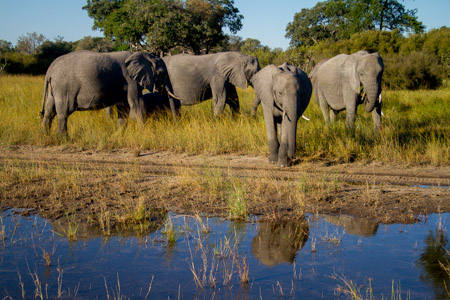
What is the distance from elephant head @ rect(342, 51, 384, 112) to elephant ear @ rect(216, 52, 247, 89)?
300 centimetres

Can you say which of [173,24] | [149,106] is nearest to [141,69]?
[149,106]

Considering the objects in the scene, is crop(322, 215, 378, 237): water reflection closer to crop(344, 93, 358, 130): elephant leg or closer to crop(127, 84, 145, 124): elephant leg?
crop(344, 93, 358, 130): elephant leg

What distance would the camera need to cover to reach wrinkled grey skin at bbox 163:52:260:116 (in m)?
11.7

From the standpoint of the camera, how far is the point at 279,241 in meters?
4.53

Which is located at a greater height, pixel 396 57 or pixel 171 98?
pixel 396 57

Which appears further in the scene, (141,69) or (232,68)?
(232,68)

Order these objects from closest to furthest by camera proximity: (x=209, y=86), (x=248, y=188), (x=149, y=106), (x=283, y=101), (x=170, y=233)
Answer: (x=170, y=233), (x=248, y=188), (x=283, y=101), (x=149, y=106), (x=209, y=86)

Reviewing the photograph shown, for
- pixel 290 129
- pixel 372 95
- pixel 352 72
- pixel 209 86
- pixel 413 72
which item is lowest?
pixel 290 129

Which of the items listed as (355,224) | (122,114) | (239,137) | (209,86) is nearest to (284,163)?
(239,137)

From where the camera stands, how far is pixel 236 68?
11719 millimetres

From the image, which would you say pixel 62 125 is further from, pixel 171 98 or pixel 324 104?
pixel 324 104

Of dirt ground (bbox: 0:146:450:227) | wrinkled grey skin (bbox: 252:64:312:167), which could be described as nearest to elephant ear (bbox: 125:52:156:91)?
dirt ground (bbox: 0:146:450:227)

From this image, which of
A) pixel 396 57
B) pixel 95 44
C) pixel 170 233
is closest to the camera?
pixel 170 233

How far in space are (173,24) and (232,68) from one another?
61.7ft
